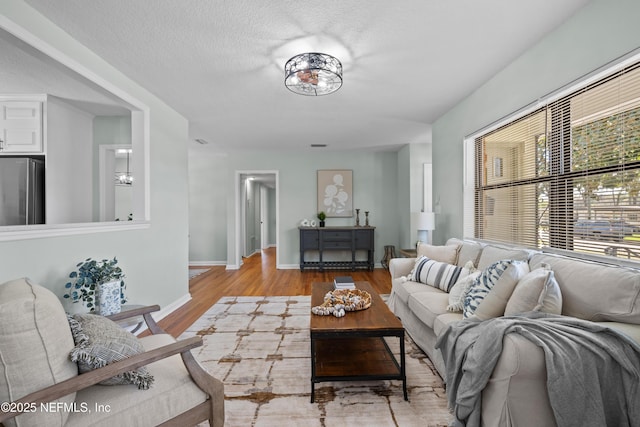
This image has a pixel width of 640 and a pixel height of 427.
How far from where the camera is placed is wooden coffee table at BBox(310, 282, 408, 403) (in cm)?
190

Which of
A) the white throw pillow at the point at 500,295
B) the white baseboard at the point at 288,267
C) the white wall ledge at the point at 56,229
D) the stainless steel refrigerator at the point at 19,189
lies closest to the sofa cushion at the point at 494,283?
the white throw pillow at the point at 500,295

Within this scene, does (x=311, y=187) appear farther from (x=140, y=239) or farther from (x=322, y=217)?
(x=140, y=239)

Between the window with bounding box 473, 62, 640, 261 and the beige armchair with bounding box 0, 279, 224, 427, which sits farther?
the window with bounding box 473, 62, 640, 261

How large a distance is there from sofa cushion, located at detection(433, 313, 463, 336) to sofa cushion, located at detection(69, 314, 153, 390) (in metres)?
1.76

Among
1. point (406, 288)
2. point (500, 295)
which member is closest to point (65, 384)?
point (500, 295)

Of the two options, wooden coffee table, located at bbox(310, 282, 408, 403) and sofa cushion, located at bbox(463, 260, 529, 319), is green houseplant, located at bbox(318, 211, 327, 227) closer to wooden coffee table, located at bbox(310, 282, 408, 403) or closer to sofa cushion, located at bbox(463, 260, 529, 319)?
wooden coffee table, located at bbox(310, 282, 408, 403)

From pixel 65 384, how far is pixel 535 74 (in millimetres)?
3419

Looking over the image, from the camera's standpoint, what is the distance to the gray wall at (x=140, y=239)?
6.28ft

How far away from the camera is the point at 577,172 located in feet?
6.77

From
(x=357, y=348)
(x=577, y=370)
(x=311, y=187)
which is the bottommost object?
(x=357, y=348)

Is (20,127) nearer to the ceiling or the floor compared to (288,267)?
nearer to the ceiling

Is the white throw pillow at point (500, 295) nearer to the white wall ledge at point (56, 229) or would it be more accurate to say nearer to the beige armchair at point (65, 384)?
the beige armchair at point (65, 384)

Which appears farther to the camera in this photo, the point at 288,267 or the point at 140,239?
the point at 288,267

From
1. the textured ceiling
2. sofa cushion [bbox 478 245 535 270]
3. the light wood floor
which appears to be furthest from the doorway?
sofa cushion [bbox 478 245 535 270]
